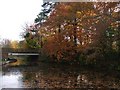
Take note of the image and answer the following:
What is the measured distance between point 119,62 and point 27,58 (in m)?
0.99

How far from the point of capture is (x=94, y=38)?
8.63ft

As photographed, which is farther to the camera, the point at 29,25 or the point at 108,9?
the point at 108,9

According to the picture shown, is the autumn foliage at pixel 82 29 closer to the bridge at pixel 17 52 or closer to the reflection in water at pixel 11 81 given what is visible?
the bridge at pixel 17 52

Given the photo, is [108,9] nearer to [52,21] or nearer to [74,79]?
[52,21]

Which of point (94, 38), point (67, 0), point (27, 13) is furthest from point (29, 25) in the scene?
point (94, 38)

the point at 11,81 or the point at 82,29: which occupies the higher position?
the point at 82,29

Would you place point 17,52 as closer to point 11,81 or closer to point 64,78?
point 11,81

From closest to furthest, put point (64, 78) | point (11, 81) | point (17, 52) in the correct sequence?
point (17, 52), point (11, 81), point (64, 78)

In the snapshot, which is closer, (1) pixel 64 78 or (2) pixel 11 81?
(2) pixel 11 81

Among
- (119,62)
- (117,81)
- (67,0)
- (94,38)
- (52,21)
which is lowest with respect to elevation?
(117,81)

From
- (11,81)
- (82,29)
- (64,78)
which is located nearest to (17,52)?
(11,81)

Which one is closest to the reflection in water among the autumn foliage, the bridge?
the bridge

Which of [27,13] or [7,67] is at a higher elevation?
[27,13]

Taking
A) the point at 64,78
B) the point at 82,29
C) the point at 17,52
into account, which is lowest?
the point at 64,78
